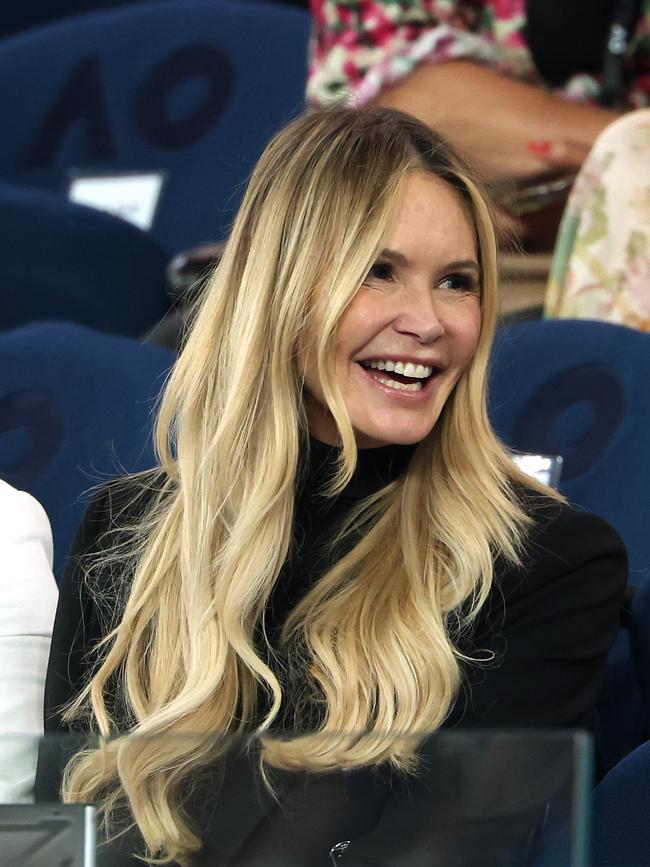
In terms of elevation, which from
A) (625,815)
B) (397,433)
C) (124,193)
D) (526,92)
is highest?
(526,92)

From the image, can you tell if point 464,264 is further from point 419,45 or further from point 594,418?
point 419,45

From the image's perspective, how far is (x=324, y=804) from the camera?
732 mm

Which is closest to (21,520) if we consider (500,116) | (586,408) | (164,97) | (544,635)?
(544,635)

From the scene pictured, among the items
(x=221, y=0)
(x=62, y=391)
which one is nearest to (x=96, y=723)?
(x=62, y=391)

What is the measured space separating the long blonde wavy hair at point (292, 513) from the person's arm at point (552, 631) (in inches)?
0.8

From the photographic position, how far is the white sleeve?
1270 mm

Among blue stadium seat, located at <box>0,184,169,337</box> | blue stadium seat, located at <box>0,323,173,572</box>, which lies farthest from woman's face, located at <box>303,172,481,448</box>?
blue stadium seat, located at <box>0,184,169,337</box>

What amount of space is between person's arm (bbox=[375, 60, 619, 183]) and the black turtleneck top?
0.77 m

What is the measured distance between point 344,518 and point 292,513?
5 centimetres

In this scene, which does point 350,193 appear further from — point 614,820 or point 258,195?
point 614,820

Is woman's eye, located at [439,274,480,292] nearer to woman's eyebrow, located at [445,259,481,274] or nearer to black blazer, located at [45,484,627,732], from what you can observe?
woman's eyebrow, located at [445,259,481,274]

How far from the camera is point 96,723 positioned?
1230 millimetres

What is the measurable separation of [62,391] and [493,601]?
708 mm

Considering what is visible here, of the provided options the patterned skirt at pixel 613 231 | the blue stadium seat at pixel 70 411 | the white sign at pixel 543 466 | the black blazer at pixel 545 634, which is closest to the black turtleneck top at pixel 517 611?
the black blazer at pixel 545 634
